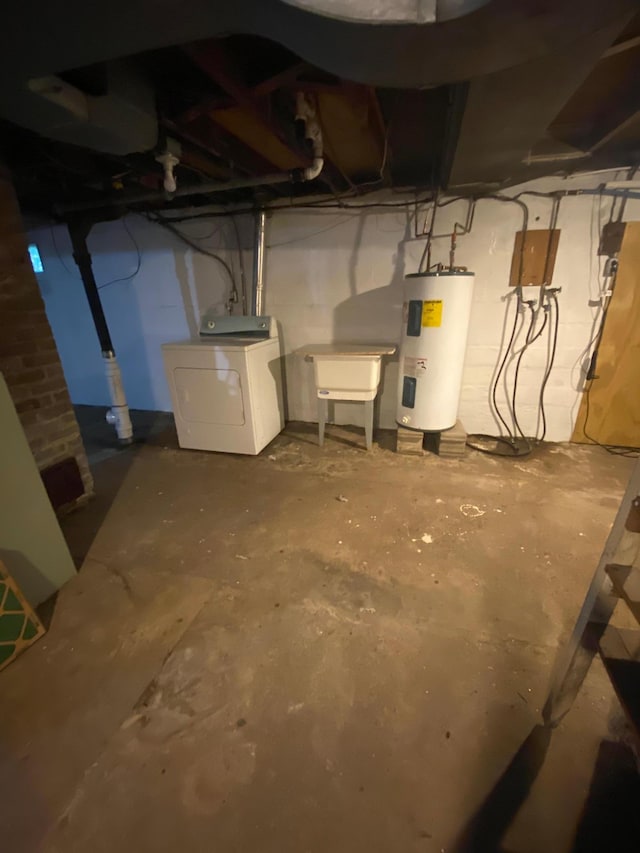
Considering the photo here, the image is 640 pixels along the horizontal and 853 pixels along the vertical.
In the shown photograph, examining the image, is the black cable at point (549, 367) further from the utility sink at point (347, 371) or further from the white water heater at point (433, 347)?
the utility sink at point (347, 371)

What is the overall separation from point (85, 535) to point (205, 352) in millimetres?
1417

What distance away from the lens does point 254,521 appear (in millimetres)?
2139

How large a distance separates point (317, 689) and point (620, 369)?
3068mm

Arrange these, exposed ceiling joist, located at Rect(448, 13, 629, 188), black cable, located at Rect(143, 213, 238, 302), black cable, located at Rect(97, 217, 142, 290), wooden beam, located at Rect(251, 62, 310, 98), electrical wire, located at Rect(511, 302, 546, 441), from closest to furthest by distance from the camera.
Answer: exposed ceiling joist, located at Rect(448, 13, 629, 188) < wooden beam, located at Rect(251, 62, 310, 98) < electrical wire, located at Rect(511, 302, 546, 441) < black cable, located at Rect(143, 213, 238, 302) < black cable, located at Rect(97, 217, 142, 290)

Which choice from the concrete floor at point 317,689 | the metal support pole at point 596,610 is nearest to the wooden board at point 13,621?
the concrete floor at point 317,689

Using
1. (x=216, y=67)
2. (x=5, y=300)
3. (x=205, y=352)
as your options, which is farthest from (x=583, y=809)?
(x=5, y=300)

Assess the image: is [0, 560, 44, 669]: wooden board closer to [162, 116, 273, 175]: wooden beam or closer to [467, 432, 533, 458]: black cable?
[162, 116, 273, 175]: wooden beam

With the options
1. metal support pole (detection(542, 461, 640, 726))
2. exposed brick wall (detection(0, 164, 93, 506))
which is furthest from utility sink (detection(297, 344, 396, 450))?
metal support pole (detection(542, 461, 640, 726))

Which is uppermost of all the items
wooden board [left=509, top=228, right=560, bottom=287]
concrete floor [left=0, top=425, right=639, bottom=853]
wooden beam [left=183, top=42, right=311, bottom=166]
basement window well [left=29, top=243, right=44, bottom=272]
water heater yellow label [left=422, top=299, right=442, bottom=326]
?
wooden beam [left=183, top=42, right=311, bottom=166]

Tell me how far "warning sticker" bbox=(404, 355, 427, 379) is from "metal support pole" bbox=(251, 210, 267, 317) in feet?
4.37

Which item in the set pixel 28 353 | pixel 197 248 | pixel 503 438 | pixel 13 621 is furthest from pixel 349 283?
pixel 13 621

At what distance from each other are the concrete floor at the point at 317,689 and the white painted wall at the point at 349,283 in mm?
1171

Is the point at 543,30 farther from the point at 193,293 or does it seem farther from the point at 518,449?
the point at 193,293

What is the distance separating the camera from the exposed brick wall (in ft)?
6.05
